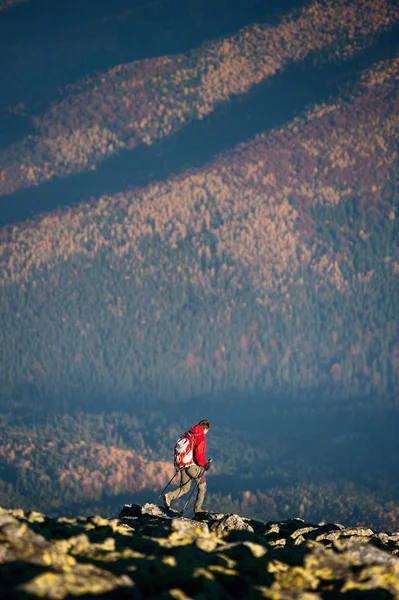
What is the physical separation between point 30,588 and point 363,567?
8395 millimetres

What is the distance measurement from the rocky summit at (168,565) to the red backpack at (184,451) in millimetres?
8280

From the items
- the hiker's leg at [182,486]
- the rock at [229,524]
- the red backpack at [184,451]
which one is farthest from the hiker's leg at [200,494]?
the rock at [229,524]

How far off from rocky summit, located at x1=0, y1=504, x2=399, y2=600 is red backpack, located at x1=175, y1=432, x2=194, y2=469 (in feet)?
27.2

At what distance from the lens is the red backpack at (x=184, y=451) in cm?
3503

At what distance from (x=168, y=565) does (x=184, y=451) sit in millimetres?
13523

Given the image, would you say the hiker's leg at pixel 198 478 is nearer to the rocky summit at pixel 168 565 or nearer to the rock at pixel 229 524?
the rock at pixel 229 524

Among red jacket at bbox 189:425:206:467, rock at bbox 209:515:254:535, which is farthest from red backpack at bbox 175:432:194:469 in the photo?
rock at bbox 209:515:254:535

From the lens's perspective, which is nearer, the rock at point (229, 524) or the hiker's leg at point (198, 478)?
the rock at point (229, 524)

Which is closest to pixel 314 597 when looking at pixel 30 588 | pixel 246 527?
pixel 30 588

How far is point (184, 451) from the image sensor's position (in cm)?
3512

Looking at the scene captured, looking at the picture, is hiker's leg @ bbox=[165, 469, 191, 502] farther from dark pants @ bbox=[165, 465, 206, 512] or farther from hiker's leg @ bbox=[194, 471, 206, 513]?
hiker's leg @ bbox=[194, 471, 206, 513]

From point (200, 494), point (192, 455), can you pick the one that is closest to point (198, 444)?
point (192, 455)

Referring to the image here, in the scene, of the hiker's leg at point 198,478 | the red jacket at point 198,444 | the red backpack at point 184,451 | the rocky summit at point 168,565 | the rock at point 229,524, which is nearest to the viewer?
the rocky summit at point 168,565

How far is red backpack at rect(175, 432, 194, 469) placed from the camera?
35031 millimetres
